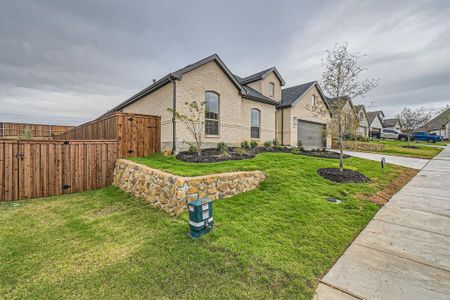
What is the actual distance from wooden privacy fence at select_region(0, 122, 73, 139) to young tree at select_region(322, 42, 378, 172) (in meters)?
26.8

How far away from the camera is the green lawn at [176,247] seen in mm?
2598

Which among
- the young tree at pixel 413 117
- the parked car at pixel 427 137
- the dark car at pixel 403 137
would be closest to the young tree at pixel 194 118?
the young tree at pixel 413 117

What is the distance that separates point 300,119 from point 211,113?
379 inches

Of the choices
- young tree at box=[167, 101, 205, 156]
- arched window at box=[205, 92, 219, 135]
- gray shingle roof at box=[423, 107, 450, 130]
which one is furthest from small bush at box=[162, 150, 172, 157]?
gray shingle roof at box=[423, 107, 450, 130]

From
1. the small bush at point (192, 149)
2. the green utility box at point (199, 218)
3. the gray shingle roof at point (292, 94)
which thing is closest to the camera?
the green utility box at point (199, 218)

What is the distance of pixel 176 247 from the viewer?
351cm

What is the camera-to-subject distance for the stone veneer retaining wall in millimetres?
5004

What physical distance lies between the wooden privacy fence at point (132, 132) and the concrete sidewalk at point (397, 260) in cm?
853

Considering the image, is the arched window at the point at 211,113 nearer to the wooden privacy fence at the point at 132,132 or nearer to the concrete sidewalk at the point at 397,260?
the wooden privacy fence at the point at 132,132

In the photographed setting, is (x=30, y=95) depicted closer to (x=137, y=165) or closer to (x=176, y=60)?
(x=176, y=60)

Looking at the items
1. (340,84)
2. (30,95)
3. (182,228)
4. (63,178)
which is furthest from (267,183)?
(30,95)

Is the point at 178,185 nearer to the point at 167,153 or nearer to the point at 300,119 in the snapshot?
the point at 167,153

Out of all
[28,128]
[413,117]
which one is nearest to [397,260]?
[413,117]

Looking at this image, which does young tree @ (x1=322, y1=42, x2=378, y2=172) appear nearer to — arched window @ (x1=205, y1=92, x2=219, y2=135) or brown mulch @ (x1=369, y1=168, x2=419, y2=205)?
brown mulch @ (x1=369, y1=168, x2=419, y2=205)
